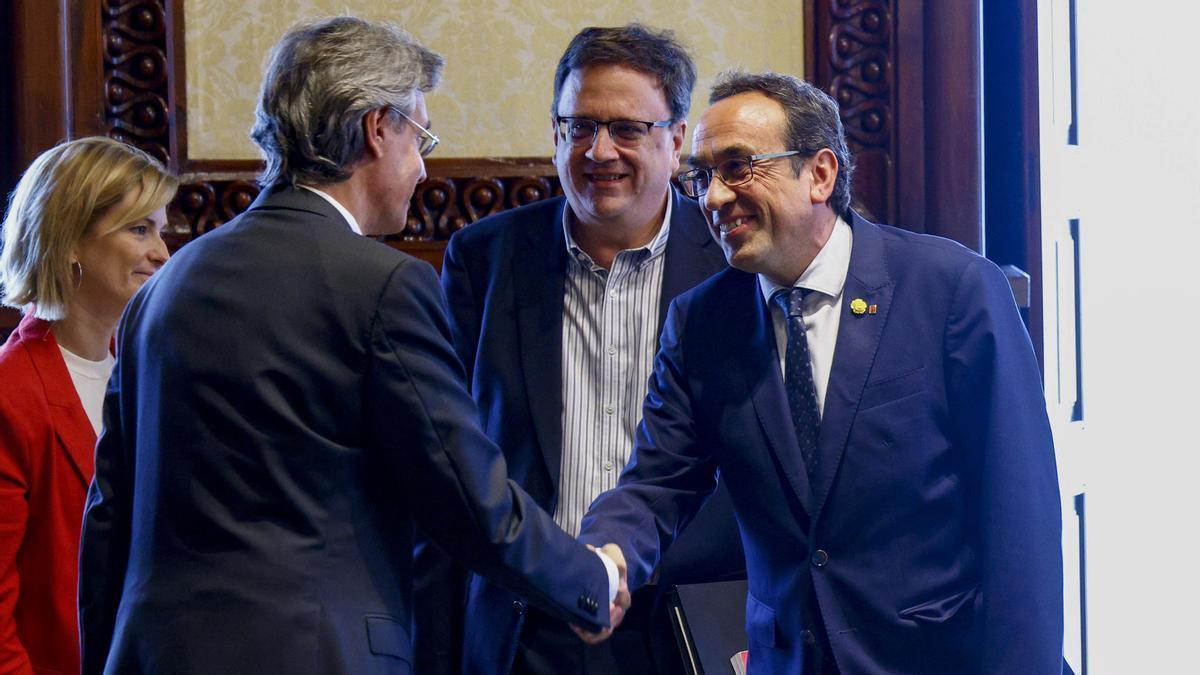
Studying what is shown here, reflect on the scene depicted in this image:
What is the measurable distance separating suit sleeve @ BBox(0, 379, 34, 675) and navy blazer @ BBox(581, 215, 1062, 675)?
4.14ft

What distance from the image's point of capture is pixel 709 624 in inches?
97.2

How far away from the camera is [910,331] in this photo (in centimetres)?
217

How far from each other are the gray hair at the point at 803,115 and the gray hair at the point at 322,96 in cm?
67

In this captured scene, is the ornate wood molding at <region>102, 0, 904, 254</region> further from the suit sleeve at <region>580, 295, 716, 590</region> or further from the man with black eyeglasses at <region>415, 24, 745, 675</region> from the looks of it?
the suit sleeve at <region>580, 295, 716, 590</region>

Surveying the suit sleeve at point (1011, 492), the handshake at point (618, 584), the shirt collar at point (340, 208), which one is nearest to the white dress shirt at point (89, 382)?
the shirt collar at point (340, 208)

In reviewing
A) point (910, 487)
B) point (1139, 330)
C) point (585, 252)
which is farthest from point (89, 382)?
point (1139, 330)

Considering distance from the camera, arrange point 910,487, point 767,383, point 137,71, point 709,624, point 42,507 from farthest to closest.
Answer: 1. point 137,71
2. point 709,624
3. point 42,507
4. point 767,383
5. point 910,487

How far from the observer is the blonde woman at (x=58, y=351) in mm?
2322

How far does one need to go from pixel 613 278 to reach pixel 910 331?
71 centimetres

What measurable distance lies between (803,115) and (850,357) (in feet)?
1.55

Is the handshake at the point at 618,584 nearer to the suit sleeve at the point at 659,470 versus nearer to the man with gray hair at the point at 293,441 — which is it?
the suit sleeve at the point at 659,470

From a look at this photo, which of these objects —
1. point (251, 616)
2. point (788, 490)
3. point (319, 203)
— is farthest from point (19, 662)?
point (788, 490)

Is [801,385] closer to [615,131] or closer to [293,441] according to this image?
[615,131]

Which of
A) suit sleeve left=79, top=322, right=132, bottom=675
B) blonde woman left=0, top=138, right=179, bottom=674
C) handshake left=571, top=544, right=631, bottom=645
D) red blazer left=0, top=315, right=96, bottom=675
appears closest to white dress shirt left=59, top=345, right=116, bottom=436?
blonde woman left=0, top=138, right=179, bottom=674
